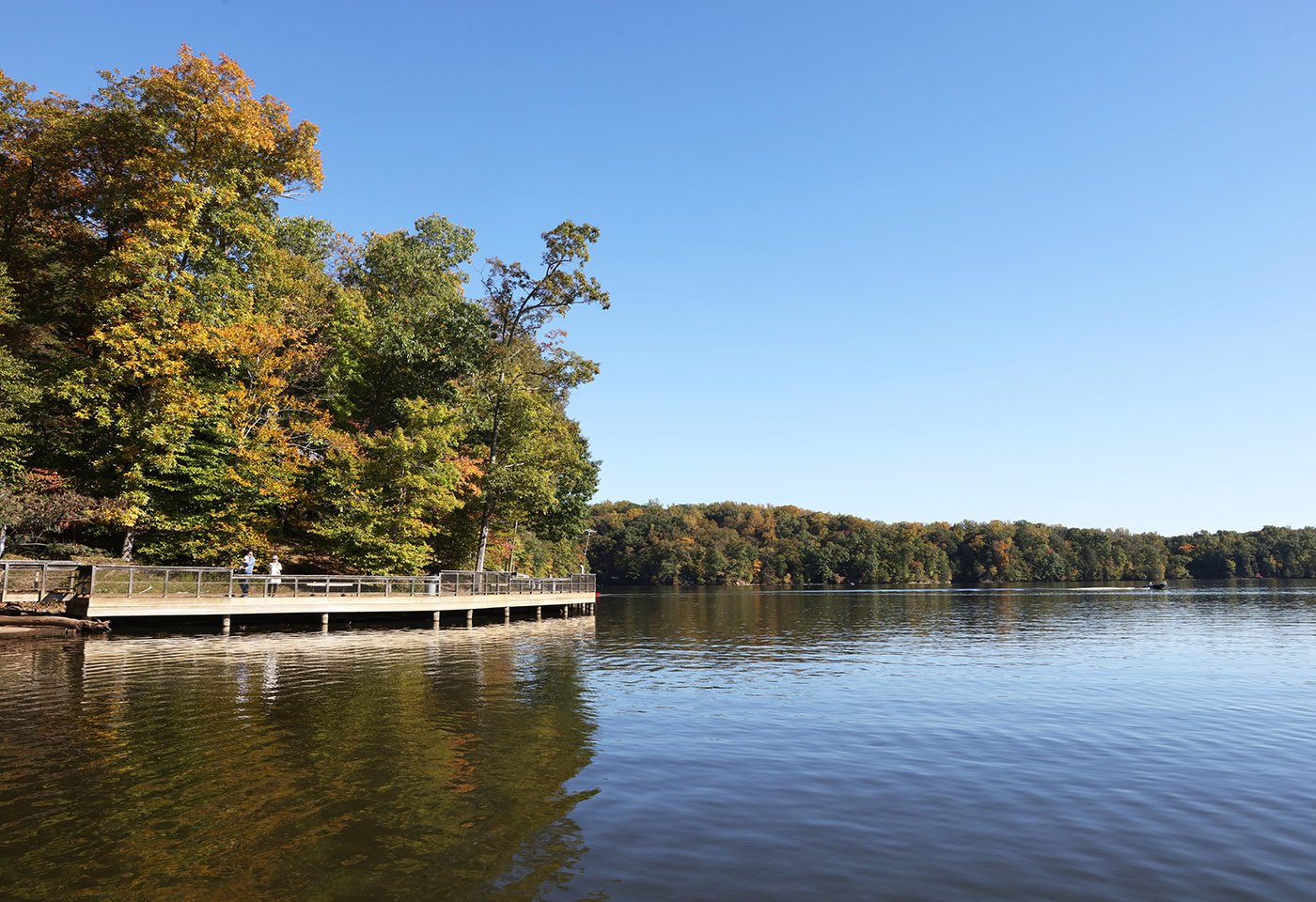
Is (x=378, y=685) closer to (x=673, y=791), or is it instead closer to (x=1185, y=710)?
(x=673, y=791)

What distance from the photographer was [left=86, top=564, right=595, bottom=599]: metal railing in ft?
85.3

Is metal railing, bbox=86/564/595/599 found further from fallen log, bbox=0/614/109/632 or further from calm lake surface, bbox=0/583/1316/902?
calm lake surface, bbox=0/583/1316/902

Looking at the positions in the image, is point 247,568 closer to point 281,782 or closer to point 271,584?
point 271,584

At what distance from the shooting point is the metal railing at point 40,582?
977 inches

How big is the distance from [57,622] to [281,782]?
67.6 ft

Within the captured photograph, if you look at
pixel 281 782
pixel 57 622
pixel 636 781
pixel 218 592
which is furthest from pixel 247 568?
pixel 636 781

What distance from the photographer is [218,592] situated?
28547 mm

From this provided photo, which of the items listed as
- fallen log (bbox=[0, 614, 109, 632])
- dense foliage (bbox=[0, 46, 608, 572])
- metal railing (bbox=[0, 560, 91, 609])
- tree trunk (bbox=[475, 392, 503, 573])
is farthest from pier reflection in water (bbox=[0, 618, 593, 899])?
tree trunk (bbox=[475, 392, 503, 573])

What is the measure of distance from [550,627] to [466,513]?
10147mm

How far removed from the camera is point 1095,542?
170 meters

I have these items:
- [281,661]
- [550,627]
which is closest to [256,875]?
[281,661]

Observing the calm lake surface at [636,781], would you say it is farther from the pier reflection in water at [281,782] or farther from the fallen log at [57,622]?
the fallen log at [57,622]

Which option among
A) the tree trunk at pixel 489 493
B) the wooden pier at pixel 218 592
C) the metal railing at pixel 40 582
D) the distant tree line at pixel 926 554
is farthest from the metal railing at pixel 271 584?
Answer: the distant tree line at pixel 926 554

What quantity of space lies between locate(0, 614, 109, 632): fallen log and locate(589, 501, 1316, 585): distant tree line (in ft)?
455
